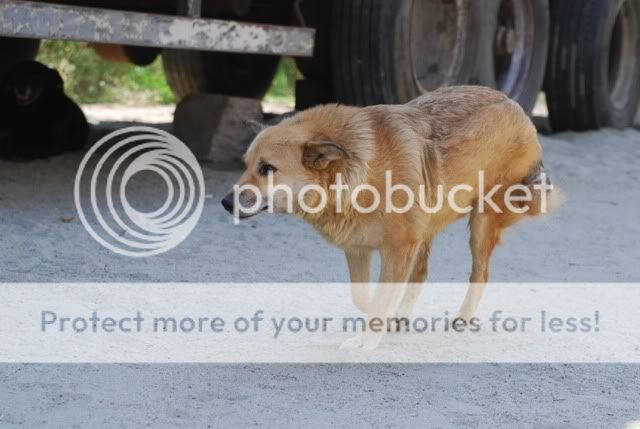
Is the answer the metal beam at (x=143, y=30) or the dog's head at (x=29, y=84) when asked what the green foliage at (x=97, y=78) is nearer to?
the dog's head at (x=29, y=84)

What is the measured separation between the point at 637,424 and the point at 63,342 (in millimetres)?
2196

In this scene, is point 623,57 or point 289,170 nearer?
point 289,170

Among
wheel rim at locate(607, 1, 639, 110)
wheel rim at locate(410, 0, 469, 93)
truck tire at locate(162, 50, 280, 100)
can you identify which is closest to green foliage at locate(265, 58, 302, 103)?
truck tire at locate(162, 50, 280, 100)

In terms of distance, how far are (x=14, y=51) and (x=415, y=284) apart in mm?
6049

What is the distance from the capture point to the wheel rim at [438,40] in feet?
28.6

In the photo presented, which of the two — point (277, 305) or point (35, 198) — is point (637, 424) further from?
point (35, 198)

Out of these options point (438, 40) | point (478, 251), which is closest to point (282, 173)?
point (478, 251)

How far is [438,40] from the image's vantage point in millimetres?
8797

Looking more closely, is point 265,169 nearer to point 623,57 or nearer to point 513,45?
point 513,45

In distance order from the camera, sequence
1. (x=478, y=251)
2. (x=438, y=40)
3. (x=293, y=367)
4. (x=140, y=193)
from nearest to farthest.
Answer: (x=293, y=367) → (x=478, y=251) → (x=140, y=193) → (x=438, y=40)

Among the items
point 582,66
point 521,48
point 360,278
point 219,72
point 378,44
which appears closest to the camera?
point 360,278

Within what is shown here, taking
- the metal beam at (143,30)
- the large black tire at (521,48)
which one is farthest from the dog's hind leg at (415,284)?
the large black tire at (521,48)

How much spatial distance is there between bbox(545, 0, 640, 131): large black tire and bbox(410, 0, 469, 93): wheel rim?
182 cm

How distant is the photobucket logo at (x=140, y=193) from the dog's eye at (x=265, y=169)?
64.8 inches
